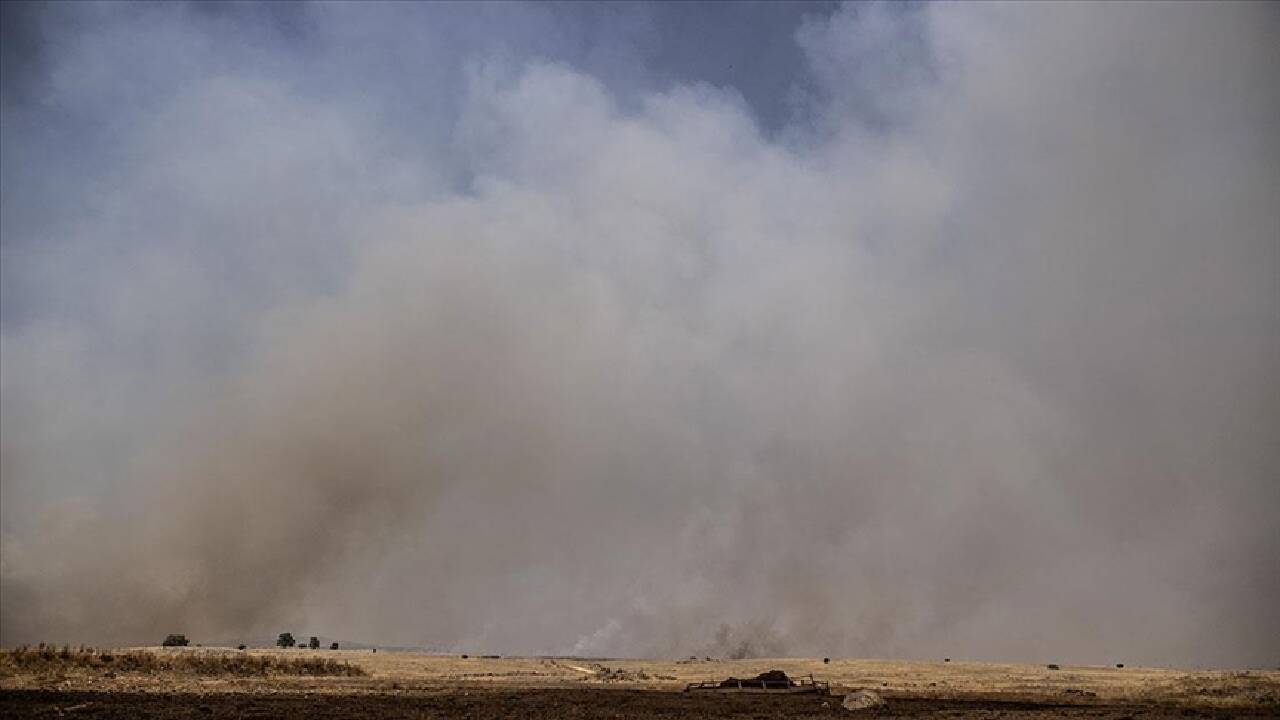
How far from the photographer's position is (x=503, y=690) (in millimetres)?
44969

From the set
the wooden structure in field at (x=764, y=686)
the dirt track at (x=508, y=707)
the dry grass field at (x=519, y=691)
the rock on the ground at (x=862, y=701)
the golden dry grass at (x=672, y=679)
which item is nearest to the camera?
the dirt track at (x=508, y=707)

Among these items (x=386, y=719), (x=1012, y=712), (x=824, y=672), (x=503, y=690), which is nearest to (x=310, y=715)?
(x=386, y=719)

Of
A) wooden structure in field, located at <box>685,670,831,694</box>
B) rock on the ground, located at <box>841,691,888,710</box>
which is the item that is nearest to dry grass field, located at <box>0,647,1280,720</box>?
rock on the ground, located at <box>841,691,888,710</box>

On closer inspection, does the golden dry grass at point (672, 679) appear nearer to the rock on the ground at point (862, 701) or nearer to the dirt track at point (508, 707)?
the dirt track at point (508, 707)

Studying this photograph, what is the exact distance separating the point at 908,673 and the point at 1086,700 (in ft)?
77.8

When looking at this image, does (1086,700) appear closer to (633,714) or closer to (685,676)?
(633,714)

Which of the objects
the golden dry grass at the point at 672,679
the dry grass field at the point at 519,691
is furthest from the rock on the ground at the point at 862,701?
the golden dry grass at the point at 672,679

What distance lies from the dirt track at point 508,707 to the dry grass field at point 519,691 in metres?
0.08

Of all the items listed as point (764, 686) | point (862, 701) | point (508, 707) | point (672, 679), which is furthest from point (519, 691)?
point (672, 679)

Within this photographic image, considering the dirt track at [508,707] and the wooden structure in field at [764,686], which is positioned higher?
the wooden structure in field at [764,686]

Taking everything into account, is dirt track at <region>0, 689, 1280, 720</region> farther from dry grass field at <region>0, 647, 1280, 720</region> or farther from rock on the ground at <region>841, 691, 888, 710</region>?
rock on the ground at <region>841, 691, 888, 710</region>

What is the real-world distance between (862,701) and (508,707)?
13628 mm

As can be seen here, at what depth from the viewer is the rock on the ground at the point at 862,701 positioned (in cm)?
3628

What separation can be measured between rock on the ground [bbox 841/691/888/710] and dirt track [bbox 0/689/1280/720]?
582 mm
